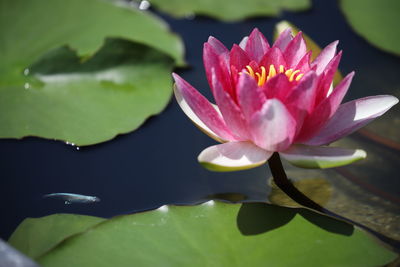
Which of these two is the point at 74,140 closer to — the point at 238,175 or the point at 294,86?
the point at 238,175

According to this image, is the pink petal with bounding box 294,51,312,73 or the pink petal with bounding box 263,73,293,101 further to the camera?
the pink petal with bounding box 294,51,312,73

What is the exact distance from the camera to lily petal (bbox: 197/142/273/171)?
1337 mm

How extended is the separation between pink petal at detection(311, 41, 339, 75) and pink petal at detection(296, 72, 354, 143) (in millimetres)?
138

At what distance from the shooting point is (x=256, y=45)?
152 centimetres

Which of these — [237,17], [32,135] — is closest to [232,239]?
[32,135]

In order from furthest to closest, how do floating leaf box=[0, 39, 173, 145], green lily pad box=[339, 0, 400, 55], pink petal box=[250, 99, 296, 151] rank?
green lily pad box=[339, 0, 400, 55] < floating leaf box=[0, 39, 173, 145] < pink petal box=[250, 99, 296, 151]

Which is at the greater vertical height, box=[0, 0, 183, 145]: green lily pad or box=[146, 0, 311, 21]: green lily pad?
box=[146, 0, 311, 21]: green lily pad

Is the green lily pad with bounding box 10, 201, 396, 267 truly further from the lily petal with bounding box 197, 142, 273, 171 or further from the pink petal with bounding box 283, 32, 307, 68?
the pink petal with bounding box 283, 32, 307, 68

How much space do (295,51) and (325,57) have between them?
93 millimetres

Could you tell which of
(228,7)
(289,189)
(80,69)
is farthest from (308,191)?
(228,7)

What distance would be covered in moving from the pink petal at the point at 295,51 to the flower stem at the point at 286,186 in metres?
0.30

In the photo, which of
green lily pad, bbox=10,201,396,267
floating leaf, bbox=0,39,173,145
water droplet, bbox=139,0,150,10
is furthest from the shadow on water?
water droplet, bbox=139,0,150,10

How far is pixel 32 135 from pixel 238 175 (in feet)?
2.51

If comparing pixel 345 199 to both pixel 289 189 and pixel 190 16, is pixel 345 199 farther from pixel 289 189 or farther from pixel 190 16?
pixel 190 16
